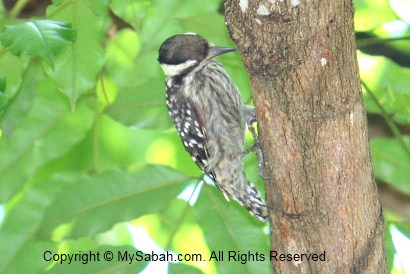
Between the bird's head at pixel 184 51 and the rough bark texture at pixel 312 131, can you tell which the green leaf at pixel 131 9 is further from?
the rough bark texture at pixel 312 131

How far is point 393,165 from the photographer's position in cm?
359

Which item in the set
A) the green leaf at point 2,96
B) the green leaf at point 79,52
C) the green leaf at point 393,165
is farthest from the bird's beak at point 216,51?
the green leaf at point 2,96

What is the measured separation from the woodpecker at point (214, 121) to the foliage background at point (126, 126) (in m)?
0.08

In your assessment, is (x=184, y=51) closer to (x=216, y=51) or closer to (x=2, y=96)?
(x=216, y=51)

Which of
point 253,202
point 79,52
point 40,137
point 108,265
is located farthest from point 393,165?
point 40,137

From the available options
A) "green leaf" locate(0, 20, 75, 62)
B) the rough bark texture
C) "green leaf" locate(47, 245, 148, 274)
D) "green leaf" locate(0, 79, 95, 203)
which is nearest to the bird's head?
"green leaf" locate(0, 79, 95, 203)

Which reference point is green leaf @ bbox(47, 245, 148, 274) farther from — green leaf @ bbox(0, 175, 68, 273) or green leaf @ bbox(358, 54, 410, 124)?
green leaf @ bbox(358, 54, 410, 124)

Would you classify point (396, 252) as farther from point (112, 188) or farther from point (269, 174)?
point (112, 188)

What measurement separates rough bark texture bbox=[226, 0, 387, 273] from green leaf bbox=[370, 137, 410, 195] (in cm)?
82

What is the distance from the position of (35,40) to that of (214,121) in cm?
124

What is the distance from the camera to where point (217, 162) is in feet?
12.8

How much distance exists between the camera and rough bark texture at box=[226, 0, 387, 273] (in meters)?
2.34

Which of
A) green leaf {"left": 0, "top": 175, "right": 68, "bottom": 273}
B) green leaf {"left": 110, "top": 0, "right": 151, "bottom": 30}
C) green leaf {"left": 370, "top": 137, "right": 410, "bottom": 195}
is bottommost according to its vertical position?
green leaf {"left": 0, "top": 175, "right": 68, "bottom": 273}

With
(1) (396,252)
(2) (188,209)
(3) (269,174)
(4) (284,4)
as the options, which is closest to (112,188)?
(2) (188,209)
